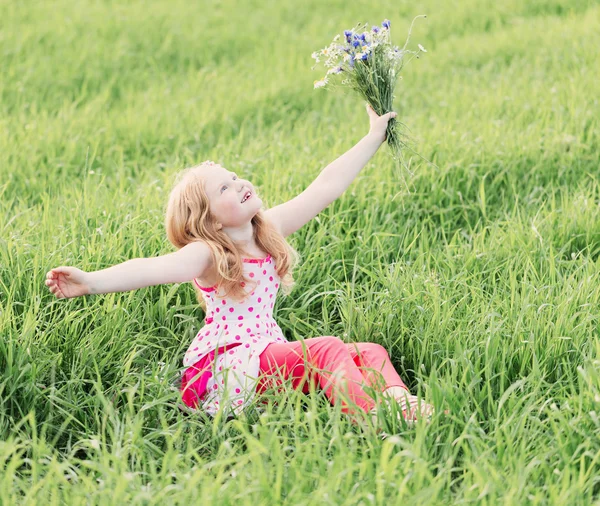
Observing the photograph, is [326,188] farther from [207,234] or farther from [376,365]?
[376,365]

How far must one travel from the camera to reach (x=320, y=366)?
2.80 metres

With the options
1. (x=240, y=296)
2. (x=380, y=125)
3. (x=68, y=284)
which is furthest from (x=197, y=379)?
(x=380, y=125)

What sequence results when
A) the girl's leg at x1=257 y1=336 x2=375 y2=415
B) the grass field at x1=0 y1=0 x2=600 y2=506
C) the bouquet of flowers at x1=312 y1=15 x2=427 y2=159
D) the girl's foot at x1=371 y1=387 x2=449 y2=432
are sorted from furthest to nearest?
the bouquet of flowers at x1=312 y1=15 x2=427 y2=159 → the girl's leg at x1=257 y1=336 x2=375 y2=415 → the girl's foot at x1=371 y1=387 x2=449 y2=432 → the grass field at x1=0 y1=0 x2=600 y2=506

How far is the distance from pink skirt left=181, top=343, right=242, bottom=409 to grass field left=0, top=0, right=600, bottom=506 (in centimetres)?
7

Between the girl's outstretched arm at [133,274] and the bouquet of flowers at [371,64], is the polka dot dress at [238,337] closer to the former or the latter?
the girl's outstretched arm at [133,274]

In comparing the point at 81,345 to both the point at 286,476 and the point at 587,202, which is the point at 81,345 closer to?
the point at 286,476

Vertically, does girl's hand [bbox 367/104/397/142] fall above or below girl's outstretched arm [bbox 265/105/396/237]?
above

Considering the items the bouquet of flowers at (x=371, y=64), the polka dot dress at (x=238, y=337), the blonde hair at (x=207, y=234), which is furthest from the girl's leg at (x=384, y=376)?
the bouquet of flowers at (x=371, y=64)

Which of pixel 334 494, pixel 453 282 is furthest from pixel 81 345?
pixel 453 282

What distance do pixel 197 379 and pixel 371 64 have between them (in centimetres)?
139

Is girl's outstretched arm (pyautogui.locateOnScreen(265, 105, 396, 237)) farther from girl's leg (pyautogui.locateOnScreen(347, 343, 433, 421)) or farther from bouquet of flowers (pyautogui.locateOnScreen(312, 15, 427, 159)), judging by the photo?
girl's leg (pyautogui.locateOnScreen(347, 343, 433, 421))

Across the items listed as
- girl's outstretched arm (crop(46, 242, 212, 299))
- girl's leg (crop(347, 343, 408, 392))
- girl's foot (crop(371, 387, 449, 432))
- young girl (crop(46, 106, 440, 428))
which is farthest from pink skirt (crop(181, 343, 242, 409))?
girl's foot (crop(371, 387, 449, 432))

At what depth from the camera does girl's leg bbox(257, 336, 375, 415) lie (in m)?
2.66

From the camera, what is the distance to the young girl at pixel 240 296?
271 cm
